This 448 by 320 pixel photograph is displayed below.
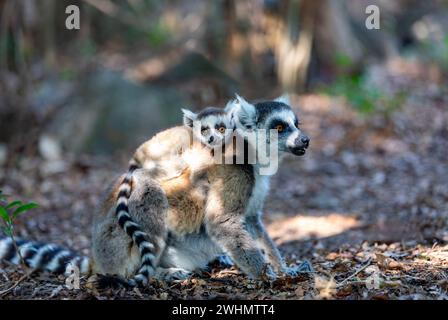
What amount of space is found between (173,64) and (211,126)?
1012 cm

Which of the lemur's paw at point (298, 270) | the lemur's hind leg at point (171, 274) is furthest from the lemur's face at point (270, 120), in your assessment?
the lemur's hind leg at point (171, 274)

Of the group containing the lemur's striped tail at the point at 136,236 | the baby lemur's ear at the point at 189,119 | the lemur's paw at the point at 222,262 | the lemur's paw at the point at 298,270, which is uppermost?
the baby lemur's ear at the point at 189,119

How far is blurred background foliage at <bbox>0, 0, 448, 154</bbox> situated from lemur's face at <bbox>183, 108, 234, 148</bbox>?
6.47 m

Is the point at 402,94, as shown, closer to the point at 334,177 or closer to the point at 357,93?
the point at 357,93

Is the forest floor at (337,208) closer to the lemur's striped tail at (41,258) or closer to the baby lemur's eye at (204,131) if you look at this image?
the lemur's striped tail at (41,258)

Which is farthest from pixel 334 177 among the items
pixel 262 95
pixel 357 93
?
pixel 262 95

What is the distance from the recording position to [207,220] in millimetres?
5867

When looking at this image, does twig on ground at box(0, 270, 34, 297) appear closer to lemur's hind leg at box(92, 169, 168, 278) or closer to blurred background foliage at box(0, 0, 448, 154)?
lemur's hind leg at box(92, 169, 168, 278)

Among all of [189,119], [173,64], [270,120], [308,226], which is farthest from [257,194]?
[173,64]

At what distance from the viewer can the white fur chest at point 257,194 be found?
5.96 meters

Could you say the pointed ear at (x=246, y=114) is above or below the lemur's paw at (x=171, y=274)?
above

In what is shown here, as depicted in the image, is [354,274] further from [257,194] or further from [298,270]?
[257,194]

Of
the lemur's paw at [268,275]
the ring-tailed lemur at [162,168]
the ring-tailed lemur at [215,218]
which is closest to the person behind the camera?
the lemur's paw at [268,275]

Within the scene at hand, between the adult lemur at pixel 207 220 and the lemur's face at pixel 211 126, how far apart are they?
0.27 meters
